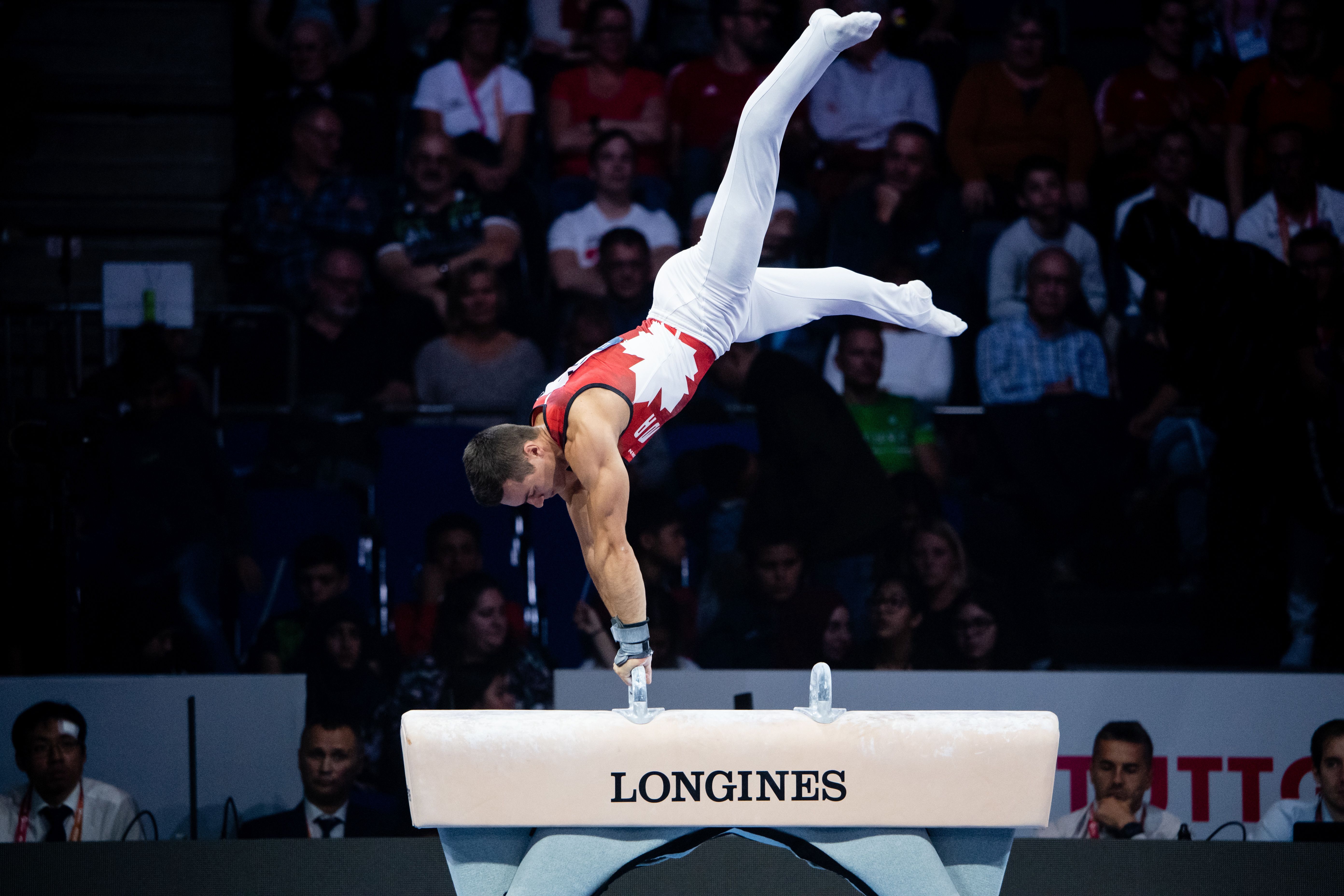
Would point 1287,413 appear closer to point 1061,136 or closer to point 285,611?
point 1061,136

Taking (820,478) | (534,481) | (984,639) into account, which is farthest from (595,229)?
(534,481)

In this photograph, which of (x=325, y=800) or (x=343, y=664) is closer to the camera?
(x=325, y=800)

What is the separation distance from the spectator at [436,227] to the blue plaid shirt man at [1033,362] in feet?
7.39

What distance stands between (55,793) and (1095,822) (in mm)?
3941

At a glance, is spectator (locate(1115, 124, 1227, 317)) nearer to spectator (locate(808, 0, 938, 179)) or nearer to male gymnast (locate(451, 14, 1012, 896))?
spectator (locate(808, 0, 938, 179))

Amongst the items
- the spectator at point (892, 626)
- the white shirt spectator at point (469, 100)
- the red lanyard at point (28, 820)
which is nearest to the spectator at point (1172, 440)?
the spectator at point (892, 626)

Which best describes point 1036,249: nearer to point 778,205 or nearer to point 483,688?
point 778,205

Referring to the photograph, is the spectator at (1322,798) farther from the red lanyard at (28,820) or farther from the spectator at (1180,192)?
the red lanyard at (28,820)

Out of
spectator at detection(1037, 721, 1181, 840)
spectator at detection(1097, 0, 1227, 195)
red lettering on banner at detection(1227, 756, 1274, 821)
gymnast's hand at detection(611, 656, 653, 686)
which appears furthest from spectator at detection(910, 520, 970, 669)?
gymnast's hand at detection(611, 656, 653, 686)

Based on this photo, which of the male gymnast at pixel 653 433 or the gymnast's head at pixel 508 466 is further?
the gymnast's head at pixel 508 466

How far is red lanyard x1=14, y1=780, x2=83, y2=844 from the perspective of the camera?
4.65 metres

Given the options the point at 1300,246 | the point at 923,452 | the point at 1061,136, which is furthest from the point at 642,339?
the point at 1300,246

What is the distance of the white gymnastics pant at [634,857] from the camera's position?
2.92 m

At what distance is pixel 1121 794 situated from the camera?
4.78 meters
